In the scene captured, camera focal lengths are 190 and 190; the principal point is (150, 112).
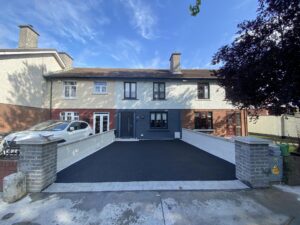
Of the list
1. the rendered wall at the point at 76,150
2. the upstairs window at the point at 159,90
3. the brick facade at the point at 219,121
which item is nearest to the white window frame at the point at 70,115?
the rendered wall at the point at 76,150

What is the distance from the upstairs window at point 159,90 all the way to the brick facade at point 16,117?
10.1 metres

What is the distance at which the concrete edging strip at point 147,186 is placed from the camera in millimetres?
4691

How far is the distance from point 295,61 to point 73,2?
10872mm

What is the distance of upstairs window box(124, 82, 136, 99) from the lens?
17594 millimetres

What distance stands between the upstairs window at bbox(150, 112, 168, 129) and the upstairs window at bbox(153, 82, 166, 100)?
1507 mm

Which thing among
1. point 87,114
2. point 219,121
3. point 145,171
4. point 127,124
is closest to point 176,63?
point 219,121

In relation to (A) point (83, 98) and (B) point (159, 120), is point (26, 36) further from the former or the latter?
(B) point (159, 120)

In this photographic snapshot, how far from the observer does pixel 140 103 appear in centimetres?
1752

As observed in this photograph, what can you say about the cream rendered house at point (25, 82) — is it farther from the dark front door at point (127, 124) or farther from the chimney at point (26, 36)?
the dark front door at point (127, 124)

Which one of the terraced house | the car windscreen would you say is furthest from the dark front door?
the car windscreen

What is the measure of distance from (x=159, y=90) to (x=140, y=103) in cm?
220

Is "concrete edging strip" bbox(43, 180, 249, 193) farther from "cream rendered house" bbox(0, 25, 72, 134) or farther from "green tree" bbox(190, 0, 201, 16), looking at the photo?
"cream rendered house" bbox(0, 25, 72, 134)

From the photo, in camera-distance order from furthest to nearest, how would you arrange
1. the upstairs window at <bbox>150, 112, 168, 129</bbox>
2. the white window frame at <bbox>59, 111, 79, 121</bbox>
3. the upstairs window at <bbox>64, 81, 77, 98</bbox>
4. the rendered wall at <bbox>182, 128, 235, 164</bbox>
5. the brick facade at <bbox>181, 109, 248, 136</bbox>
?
the brick facade at <bbox>181, 109, 248, 136</bbox> → the upstairs window at <bbox>150, 112, 168, 129</bbox> → the upstairs window at <bbox>64, 81, 77, 98</bbox> → the white window frame at <bbox>59, 111, 79, 121</bbox> → the rendered wall at <bbox>182, 128, 235, 164</bbox>

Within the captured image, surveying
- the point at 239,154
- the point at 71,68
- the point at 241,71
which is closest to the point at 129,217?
the point at 239,154
